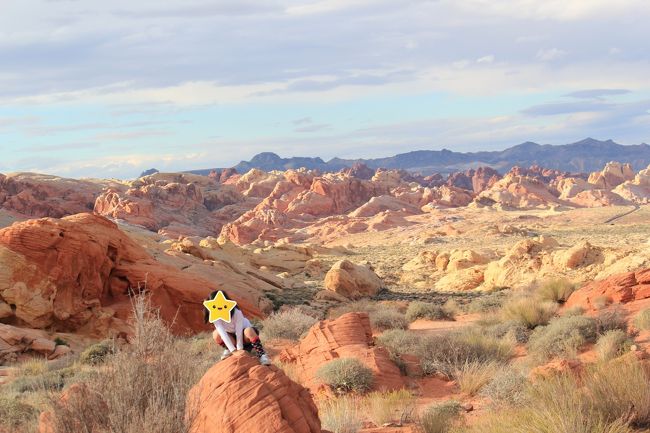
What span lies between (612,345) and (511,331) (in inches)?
117

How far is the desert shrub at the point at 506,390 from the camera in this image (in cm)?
849

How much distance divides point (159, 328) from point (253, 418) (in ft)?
4.85

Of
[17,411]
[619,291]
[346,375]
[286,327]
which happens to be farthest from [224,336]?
[619,291]

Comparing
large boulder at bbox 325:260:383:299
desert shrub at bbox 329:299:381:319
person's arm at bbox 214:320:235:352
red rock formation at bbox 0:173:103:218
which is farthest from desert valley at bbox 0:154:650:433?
red rock formation at bbox 0:173:103:218

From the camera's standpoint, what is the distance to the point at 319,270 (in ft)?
129

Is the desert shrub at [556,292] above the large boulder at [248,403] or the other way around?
the other way around

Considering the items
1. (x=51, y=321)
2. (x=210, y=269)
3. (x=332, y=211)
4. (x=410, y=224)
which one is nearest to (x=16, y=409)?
(x=51, y=321)

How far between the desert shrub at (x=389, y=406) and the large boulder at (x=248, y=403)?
222 cm

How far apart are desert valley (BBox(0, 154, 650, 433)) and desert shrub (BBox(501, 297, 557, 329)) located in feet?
0.16

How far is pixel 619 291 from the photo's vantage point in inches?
662

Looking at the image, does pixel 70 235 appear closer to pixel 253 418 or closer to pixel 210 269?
pixel 210 269

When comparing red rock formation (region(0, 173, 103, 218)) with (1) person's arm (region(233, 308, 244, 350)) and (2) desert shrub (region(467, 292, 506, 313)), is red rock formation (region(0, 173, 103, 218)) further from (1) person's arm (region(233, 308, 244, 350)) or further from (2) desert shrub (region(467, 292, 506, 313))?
(1) person's arm (region(233, 308, 244, 350))

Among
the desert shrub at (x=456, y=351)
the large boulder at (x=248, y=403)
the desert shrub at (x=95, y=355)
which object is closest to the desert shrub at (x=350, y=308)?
the desert shrub at (x=95, y=355)

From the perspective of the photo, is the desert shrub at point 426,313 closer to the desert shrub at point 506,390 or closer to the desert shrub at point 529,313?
the desert shrub at point 529,313
